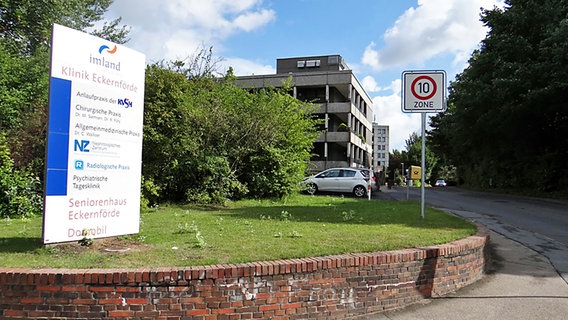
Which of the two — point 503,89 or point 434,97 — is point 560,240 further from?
point 503,89

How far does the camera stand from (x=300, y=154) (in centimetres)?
1586

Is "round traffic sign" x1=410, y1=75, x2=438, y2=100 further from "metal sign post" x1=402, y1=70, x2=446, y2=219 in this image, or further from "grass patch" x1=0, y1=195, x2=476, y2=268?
"grass patch" x1=0, y1=195, x2=476, y2=268

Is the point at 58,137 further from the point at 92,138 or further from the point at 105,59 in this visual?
the point at 105,59

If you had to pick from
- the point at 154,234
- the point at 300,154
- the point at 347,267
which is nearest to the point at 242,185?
the point at 300,154

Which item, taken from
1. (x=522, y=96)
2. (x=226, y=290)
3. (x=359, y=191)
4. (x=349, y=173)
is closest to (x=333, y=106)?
(x=522, y=96)

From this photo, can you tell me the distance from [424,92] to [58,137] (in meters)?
6.30

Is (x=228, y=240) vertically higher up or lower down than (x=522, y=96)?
lower down

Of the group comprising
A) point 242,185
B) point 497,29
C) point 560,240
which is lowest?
point 560,240

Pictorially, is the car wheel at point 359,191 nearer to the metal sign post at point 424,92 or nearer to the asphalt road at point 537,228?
the asphalt road at point 537,228

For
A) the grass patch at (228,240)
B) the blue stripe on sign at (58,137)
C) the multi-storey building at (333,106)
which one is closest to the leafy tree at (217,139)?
the grass patch at (228,240)

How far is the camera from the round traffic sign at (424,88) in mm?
8492

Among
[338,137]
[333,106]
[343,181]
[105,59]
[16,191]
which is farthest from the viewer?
[333,106]

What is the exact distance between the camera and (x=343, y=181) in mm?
21672

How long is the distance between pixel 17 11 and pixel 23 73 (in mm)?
6429
